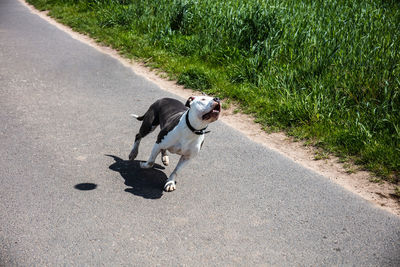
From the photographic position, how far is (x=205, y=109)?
183 inches

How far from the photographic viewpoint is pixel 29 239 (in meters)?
4.39

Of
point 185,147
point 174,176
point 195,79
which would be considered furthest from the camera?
point 195,79

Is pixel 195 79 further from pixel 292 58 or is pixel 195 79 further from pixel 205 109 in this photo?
pixel 205 109

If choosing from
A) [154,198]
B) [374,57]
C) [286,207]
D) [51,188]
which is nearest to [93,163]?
[51,188]

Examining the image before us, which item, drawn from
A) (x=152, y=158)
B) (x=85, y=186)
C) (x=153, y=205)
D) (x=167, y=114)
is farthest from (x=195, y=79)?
(x=153, y=205)

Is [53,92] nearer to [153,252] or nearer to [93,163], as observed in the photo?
[93,163]

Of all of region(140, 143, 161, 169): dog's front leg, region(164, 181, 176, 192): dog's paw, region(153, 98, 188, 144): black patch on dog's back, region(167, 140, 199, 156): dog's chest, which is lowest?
region(164, 181, 176, 192): dog's paw

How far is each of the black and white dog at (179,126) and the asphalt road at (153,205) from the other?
32 cm

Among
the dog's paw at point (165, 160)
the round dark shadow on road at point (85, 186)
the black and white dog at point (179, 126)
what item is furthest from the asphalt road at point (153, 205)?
the black and white dog at point (179, 126)

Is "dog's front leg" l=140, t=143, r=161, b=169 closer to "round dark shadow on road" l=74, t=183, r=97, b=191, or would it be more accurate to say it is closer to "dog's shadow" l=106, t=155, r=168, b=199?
"dog's shadow" l=106, t=155, r=168, b=199

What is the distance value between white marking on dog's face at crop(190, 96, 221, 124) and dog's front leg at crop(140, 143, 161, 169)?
2.87 ft

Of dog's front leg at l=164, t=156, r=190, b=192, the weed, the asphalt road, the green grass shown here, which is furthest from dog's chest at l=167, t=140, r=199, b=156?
the weed

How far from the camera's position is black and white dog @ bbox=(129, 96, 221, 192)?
470 centimetres

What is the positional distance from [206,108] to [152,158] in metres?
1.23
